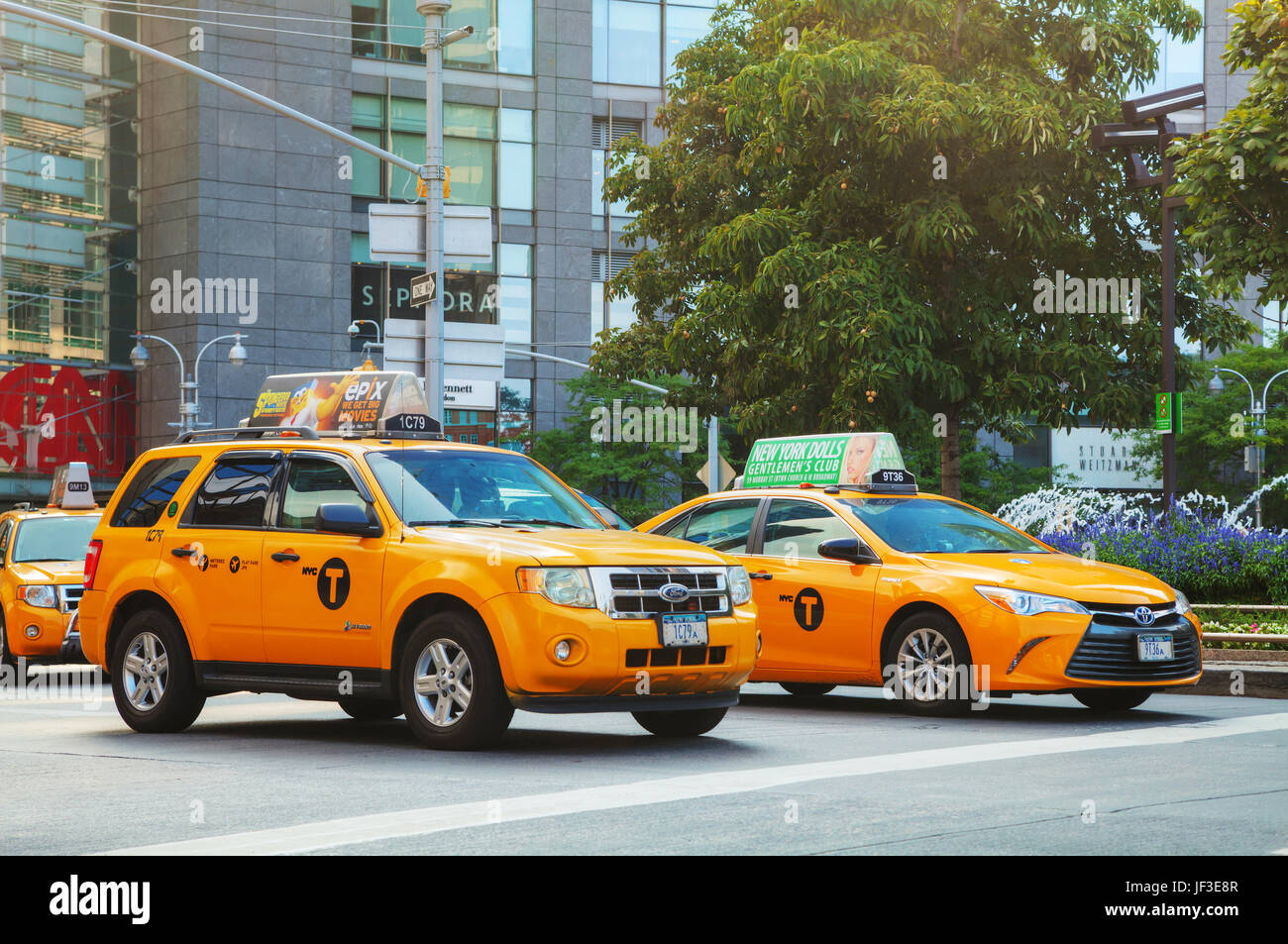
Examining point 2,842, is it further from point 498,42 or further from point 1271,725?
point 498,42

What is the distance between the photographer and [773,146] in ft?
75.6

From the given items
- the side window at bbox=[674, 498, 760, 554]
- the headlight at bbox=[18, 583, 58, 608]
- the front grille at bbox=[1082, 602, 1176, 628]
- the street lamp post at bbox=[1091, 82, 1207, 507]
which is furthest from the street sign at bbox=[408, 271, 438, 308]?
the front grille at bbox=[1082, 602, 1176, 628]

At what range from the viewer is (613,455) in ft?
164

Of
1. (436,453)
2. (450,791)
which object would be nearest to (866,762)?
(450,791)

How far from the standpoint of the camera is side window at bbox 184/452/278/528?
10.9 m

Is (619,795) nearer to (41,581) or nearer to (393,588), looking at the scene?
(393,588)

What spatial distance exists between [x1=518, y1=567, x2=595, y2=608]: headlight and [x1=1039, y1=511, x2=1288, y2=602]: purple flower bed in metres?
10.4

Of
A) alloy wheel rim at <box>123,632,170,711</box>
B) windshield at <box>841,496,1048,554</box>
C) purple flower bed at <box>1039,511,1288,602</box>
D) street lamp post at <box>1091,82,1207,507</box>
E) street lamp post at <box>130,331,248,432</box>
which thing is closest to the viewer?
alloy wheel rim at <box>123,632,170,711</box>

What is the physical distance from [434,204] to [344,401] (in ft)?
23.3

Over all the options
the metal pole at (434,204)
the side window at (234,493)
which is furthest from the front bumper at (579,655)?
the metal pole at (434,204)

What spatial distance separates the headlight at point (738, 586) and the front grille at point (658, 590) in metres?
0.10

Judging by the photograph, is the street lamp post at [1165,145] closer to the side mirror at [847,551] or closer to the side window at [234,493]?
the side mirror at [847,551]

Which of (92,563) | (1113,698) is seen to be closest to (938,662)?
(1113,698)

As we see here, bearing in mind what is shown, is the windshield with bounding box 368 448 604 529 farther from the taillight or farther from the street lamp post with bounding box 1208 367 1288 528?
the street lamp post with bounding box 1208 367 1288 528
